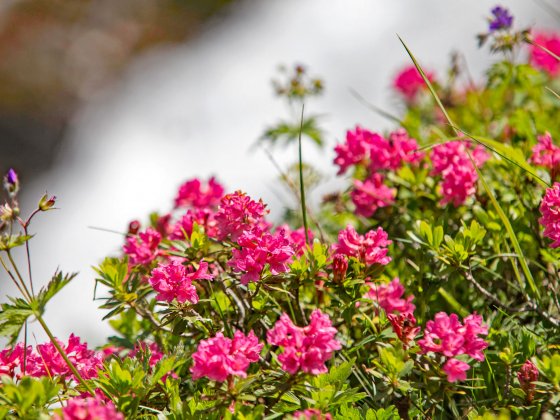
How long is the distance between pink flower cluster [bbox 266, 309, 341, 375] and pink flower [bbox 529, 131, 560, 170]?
796mm

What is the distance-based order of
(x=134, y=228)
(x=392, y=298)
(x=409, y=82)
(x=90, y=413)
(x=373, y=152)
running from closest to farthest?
1. (x=90, y=413)
2. (x=392, y=298)
3. (x=134, y=228)
4. (x=373, y=152)
5. (x=409, y=82)

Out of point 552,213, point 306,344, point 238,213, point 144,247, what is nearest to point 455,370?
point 306,344

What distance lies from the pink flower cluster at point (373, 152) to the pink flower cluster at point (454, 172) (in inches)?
3.6

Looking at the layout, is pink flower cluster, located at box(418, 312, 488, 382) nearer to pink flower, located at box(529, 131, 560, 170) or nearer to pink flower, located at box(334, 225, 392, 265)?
pink flower, located at box(334, 225, 392, 265)

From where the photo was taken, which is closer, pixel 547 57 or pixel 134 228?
pixel 134 228

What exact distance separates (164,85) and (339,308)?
4.51 m

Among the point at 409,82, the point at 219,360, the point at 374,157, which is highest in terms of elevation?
the point at 409,82

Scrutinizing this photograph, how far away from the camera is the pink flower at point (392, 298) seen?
61.2 inches

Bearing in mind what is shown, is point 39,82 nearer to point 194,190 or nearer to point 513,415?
point 194,190

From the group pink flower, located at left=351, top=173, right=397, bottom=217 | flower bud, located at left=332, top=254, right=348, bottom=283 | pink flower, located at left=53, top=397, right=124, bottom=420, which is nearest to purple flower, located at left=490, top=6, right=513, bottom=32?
pink flower, located at left=351, top=173, right=397, bottom=217

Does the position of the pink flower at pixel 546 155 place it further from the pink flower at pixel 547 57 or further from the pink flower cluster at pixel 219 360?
the pink flower at pixel 547 57

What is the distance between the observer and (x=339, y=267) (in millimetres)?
1398

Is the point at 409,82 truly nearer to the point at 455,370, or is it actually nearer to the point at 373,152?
the point at 373,152

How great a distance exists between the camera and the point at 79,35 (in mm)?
5543
